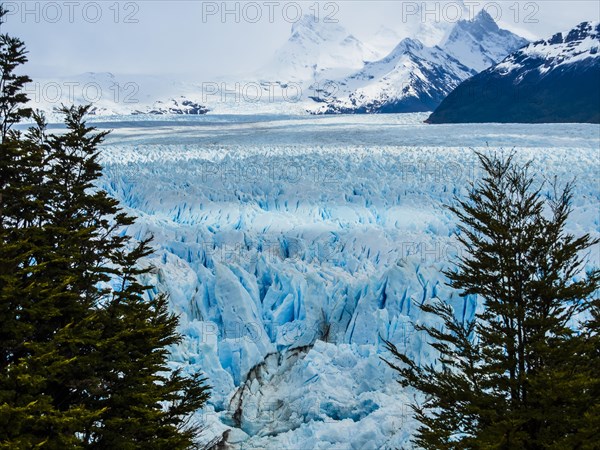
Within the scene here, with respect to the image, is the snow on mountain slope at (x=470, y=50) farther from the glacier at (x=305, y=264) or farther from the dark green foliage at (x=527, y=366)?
the dark green foliage at (x=527, y=366)

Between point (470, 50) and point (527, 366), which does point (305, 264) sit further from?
point (470, 50)

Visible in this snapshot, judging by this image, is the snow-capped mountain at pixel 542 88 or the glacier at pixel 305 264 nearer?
the glacier at pixel 305 264

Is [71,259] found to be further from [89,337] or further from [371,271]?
[371,271]

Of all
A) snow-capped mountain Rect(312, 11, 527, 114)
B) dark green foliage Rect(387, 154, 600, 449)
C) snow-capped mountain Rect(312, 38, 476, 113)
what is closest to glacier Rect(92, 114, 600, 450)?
dark green foliage Rect(387, 154, 600, 449)

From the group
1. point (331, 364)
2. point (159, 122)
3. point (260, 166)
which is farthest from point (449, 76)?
point (331, 364)

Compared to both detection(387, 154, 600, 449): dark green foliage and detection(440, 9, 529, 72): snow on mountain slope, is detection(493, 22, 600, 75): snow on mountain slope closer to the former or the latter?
detection(387, 154, 600, 449): dark green foliage

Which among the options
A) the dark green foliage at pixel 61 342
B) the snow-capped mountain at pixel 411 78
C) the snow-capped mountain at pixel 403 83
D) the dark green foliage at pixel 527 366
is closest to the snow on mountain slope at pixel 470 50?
the snow-capped mountain at pixel 411 78

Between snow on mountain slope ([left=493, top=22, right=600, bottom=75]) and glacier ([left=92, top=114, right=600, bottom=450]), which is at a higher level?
snow on mountain slope ([left=493, top=22, right=600, bottom=75])
